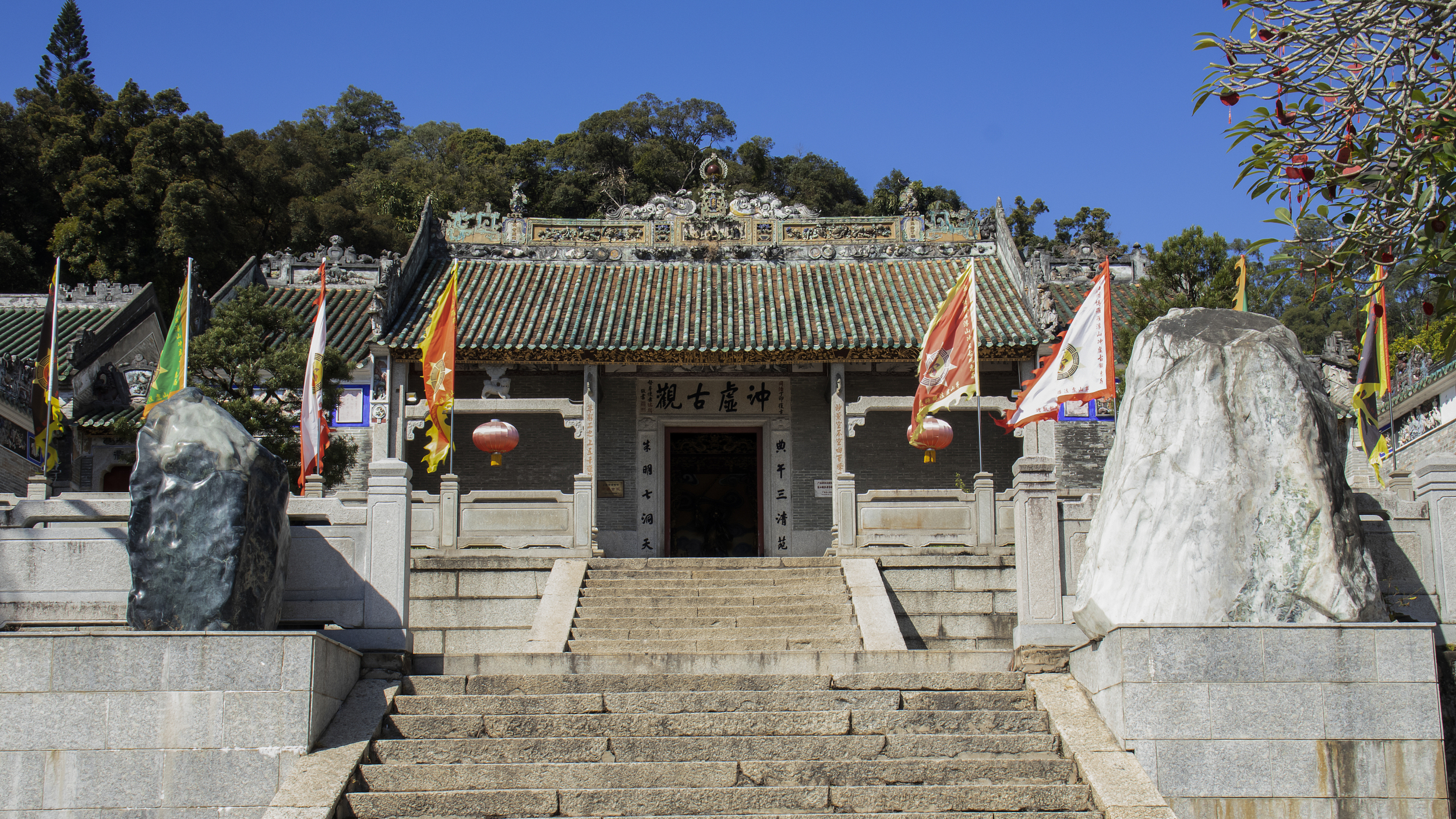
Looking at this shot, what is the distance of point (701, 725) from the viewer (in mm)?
7211

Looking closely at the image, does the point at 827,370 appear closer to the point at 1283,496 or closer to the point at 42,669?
the point at 1283,496

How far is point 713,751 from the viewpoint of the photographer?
6961 mm

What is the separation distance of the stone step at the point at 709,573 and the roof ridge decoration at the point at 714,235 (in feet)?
21.9

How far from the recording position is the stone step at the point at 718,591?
11383 millimetres

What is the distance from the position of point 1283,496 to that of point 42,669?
7.20m

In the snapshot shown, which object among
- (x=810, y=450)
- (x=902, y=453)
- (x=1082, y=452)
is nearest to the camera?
(x=902, y=453)

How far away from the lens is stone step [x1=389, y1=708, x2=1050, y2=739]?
7.20m

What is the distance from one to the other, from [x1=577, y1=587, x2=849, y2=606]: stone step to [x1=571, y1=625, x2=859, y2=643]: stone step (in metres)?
0.48

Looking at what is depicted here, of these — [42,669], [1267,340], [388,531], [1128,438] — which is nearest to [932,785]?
[1128,438]

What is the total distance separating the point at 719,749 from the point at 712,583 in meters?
4.77

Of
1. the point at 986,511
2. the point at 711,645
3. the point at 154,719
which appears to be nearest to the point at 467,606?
the point at 711,645

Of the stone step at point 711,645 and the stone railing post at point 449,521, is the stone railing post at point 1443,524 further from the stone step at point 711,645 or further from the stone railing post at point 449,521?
the stone railing post at point 449,521

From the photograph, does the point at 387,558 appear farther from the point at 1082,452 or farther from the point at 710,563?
the point at 1082,452

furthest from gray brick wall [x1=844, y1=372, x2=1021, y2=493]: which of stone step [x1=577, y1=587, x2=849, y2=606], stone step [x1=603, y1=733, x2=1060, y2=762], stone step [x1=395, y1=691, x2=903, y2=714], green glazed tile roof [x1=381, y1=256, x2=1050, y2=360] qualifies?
stone step [x1=603, y1=733, x2=1060, y2=762]
